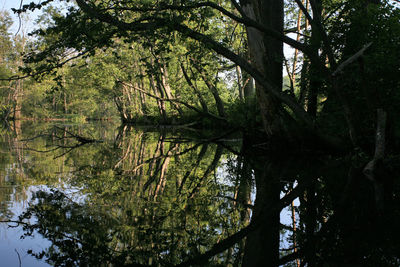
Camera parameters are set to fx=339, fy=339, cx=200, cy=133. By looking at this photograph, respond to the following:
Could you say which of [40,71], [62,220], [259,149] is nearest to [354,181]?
[62,220]

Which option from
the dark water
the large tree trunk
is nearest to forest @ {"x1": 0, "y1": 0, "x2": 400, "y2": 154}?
the large tree trunk

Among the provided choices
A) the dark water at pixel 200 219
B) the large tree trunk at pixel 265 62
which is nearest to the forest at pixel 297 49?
the large tree trunk at pixel 265 62

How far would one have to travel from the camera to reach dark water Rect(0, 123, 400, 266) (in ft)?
8.58

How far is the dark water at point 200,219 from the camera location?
2615 millimetres

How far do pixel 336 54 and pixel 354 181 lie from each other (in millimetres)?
5122

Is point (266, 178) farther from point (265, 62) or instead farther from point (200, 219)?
point (265, 62)

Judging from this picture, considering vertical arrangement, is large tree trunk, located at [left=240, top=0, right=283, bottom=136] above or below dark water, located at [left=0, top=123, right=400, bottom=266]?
above

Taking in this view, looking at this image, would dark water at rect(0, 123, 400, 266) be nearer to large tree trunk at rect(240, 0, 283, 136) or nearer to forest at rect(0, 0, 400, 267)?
forest at rect(0, 0, 400, 267)

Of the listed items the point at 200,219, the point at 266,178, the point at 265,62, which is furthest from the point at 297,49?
the point at 200,219

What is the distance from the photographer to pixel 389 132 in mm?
7262

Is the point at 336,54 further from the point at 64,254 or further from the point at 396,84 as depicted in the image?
the point at 64,254

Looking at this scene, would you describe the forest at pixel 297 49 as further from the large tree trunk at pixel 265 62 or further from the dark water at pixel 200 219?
the dark water at pixel 200 219

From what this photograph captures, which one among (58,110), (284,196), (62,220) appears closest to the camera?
(62,220)

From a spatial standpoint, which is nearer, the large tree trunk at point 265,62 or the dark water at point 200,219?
the dark water at point 200,219
